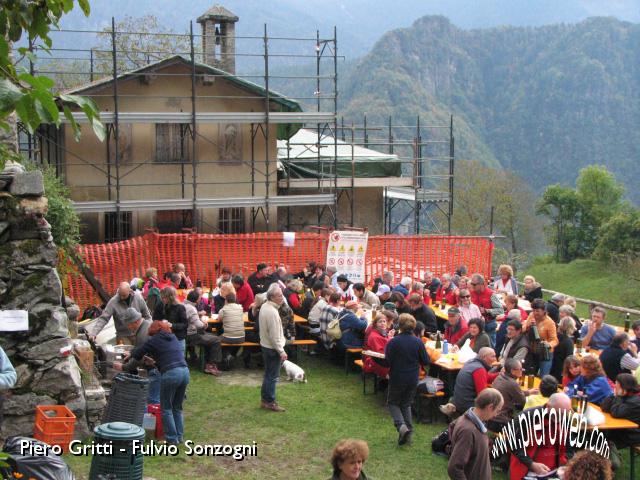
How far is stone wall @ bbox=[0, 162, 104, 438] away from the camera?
10.3 meters

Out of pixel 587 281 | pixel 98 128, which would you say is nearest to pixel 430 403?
pixel 98 128

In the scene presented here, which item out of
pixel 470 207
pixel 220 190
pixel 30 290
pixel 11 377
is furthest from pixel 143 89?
pixel 470 207

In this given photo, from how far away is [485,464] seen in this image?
7.29 meters

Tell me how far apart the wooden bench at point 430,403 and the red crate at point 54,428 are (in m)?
4.77

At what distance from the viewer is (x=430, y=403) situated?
1288cm

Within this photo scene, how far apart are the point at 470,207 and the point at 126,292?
5562 cm

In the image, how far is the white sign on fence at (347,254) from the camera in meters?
21.8

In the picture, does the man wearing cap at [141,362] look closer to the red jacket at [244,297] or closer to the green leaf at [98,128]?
the red jacket at [244,297]

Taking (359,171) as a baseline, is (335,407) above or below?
below

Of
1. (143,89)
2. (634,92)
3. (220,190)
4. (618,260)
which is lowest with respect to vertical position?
(618,260)

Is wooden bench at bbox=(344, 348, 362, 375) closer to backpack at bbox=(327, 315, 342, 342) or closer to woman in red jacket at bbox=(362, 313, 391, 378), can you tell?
backpack at bbox=(327, 315, 342, 342)

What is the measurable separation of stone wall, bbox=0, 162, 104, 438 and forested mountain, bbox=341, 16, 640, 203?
307 ft

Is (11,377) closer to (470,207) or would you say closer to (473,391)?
(473,391)

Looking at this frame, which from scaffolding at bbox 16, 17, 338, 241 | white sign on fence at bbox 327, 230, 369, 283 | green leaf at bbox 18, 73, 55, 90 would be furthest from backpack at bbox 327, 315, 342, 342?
green leaf at bbox 18, 73, 55, 90
